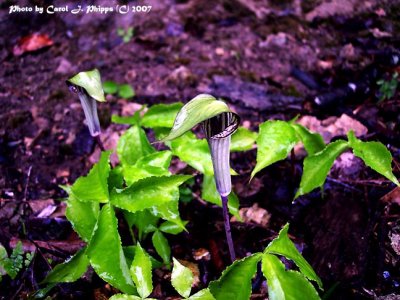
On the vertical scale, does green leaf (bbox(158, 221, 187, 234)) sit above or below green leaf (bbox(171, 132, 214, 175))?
below

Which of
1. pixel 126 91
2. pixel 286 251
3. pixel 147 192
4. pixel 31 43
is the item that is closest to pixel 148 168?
pixel 147 192

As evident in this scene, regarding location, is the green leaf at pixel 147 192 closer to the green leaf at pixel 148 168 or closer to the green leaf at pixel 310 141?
the green leaf at pixel 148 168

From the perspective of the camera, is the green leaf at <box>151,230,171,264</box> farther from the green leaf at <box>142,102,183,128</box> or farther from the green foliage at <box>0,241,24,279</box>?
the green foliage at <box>0,241,24,279</box>

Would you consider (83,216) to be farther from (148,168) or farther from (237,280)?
(237,280)

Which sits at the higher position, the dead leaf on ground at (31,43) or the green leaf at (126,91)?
the dead leaf on ground at (31,43)

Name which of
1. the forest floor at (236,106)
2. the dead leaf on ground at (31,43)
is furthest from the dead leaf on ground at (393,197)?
the dead leaf on ground at (31,43)

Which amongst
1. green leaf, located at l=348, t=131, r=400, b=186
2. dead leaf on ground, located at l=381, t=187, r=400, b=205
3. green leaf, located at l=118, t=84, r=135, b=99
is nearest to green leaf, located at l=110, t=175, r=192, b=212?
green leaf, located at l=348, t=131, r=400, b=186
